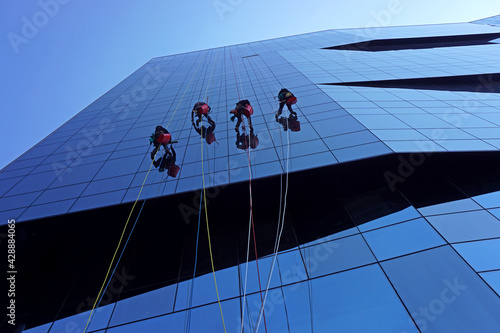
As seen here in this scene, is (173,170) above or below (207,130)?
below

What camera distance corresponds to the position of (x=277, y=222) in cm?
784

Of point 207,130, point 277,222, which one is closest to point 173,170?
point 207,130

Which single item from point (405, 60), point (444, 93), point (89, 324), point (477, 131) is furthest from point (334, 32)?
point (89, 324)

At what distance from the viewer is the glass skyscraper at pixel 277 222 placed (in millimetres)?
5246

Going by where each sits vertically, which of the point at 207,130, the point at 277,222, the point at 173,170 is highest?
the point at 207,130

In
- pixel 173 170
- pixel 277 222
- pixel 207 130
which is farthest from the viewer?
pixel 207 130

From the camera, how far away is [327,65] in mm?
17812

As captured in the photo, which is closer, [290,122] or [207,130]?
[290,122]

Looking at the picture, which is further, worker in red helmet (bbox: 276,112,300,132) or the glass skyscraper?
worker in red helmet (bbox: 276,112,300,132)

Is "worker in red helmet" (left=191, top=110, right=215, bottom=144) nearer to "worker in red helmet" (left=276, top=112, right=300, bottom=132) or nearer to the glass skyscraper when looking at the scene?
the glass skyscraper

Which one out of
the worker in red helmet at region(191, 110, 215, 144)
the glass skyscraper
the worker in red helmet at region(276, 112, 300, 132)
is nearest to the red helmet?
the glass skyscraper

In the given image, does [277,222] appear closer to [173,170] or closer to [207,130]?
[173,170]

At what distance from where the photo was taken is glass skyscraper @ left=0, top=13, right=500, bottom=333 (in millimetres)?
5246

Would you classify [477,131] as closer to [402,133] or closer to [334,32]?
[402,133]
